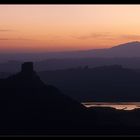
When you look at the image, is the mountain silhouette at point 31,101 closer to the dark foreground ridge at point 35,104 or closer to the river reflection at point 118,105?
the dark foreground ridge at point 35,104

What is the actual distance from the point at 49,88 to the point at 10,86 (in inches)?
137

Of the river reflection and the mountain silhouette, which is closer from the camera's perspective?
the mountain silhouette

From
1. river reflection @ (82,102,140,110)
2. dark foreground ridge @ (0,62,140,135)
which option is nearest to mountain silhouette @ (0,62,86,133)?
dark foreground ridge @ (0,62,140,135)

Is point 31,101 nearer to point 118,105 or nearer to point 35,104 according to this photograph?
point 35,104

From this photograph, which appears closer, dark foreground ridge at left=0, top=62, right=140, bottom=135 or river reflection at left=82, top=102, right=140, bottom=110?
dark foreground ridge at left=0, top=62, right=140, bottom=135

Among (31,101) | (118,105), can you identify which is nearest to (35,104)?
(31,101)

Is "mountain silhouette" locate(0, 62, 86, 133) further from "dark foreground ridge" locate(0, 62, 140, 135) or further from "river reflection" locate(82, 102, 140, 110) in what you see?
"river reflection" locate(82, 102, 140, 110)
